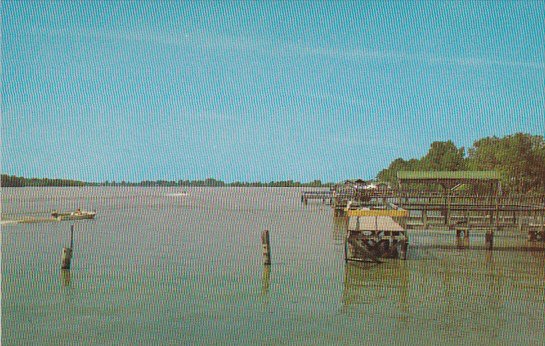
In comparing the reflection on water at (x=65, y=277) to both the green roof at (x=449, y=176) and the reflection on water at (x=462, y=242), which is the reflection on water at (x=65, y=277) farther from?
the green roof at (x=449, y=176)

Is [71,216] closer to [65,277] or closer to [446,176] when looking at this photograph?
[65,277]

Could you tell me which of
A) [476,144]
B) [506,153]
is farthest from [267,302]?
[476,144]

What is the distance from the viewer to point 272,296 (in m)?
20.1

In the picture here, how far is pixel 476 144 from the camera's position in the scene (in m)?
89.1

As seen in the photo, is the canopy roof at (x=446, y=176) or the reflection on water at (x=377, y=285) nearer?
the reflection on water at (x=377, y=285)

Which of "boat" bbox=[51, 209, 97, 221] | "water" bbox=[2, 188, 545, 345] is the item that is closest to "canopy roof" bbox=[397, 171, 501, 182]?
"water" bbox=[2, 188, 545, 345]

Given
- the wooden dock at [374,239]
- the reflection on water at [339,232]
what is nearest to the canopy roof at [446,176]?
the reflection on water at [339,232]

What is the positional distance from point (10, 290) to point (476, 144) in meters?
80.2

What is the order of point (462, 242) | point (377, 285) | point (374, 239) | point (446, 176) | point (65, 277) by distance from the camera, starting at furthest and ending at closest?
point (446, 176) < point (462, 242) < point (374, 239) < point (65, 277) < point (377, 285)

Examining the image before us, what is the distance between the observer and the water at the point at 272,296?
15.6m

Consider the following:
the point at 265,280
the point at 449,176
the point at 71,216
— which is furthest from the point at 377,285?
the point at 71,216

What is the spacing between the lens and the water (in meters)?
15.6

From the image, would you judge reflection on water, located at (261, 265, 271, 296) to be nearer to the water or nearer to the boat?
the water

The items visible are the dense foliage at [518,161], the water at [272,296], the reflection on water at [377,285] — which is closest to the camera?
the water at [272,296]
